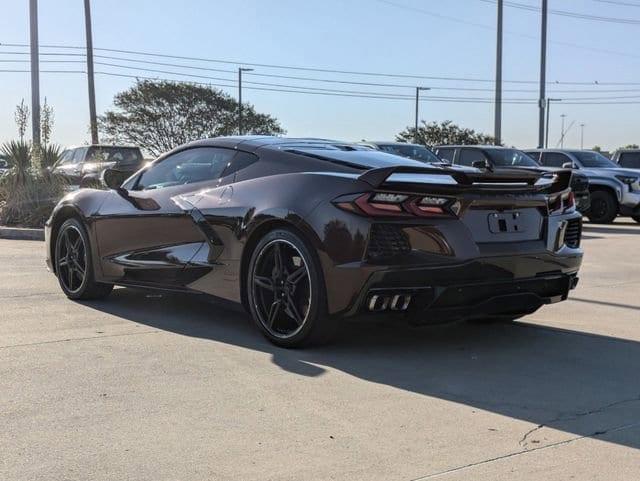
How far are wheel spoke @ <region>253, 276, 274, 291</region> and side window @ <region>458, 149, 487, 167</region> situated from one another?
491 inches

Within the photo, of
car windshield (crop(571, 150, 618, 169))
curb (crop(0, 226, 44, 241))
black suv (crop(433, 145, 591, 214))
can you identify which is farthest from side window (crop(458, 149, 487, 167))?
curb (crop(0, 226, 44, 241))

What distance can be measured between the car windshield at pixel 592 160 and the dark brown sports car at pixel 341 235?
45.4 feet

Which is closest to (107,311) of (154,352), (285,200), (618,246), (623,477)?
(154,352)

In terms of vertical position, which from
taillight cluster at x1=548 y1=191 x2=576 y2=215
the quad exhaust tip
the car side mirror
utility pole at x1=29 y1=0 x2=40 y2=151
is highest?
utility pole at x1=29 y1=0 x2=40 y2=151

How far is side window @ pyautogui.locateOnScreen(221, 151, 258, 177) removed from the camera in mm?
5445

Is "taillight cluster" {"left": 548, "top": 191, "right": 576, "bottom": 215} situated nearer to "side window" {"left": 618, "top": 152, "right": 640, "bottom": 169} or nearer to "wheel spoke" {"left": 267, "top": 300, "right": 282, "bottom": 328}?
"wheel spoke" {"left": 267, "top": 300, "right": 282, "bottom": 328}

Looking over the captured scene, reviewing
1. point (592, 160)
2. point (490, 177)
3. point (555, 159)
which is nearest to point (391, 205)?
point (490, 177)

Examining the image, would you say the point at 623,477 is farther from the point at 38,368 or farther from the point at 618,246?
the point at 618,246

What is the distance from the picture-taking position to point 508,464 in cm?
315

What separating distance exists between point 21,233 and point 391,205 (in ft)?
34.7

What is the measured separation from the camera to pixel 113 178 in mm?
6637

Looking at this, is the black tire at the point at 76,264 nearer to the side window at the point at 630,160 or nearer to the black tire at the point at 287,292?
the black tire at the point at 287,292

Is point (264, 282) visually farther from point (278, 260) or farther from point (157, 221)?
point (157, 221)

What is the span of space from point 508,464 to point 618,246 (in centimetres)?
1020
